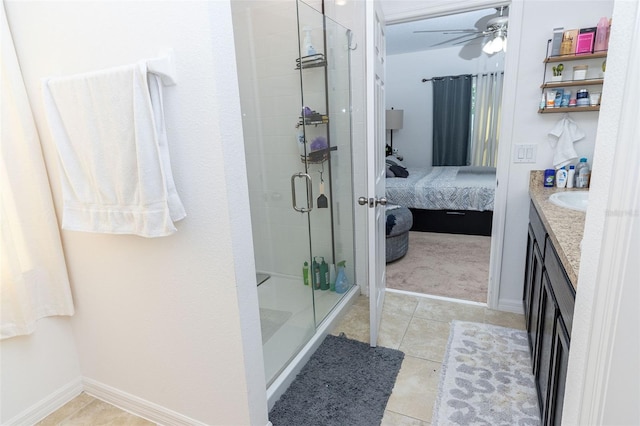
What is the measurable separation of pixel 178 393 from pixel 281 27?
87.3 inches

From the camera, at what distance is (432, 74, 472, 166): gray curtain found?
6066 mm

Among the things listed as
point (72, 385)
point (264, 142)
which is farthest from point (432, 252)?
point (72, 385)

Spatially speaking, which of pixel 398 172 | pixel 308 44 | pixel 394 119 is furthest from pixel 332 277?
pixel 394 119

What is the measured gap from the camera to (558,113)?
2244 mm

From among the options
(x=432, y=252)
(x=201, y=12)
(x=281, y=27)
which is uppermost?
(x=281, y=27)

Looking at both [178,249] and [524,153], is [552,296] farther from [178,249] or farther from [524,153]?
[178,249]

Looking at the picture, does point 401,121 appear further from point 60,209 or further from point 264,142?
point 60,209

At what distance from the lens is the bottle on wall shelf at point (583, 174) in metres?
2.20

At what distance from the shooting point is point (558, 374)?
125cm

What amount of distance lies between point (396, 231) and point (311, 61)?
172 centimetres

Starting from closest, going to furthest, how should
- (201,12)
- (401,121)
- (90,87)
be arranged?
1. (201,12)
2. (90,87)
3. (401,121)

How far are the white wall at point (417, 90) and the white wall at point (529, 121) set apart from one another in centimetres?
416

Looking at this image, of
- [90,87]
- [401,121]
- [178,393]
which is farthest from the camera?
[401,121]

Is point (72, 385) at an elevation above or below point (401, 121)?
below
